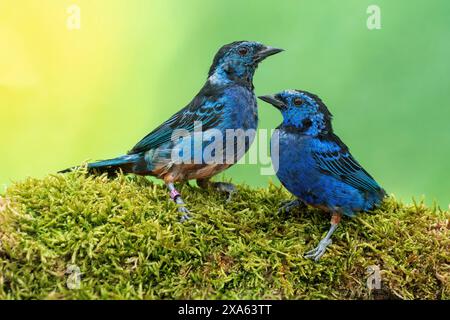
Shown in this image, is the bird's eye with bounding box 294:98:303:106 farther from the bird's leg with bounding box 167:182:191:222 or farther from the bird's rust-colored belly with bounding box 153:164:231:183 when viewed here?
the bird's leg with bounding box 167:182:191:222

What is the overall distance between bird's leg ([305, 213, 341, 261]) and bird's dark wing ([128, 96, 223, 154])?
109 cm

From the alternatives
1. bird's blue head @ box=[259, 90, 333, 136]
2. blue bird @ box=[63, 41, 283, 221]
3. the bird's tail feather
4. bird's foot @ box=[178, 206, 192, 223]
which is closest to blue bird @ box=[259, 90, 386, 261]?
bird's blue head @ box=[259, 90, 333, 136]

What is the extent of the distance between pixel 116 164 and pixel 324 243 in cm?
158

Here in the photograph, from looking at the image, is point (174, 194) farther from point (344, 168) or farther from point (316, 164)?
point (344, 168)

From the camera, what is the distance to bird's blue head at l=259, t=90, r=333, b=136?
4105mm

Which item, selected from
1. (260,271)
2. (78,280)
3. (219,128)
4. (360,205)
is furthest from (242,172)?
(78,280)

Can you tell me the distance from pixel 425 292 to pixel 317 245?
73 cm

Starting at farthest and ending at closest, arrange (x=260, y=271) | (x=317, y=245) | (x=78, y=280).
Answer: (x=317, y=245) → (x=260, y=271) → (x=78, y=280)

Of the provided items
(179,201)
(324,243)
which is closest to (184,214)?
(179,201)

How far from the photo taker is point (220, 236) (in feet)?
12.3

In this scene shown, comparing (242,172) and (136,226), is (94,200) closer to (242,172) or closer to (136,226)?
(136,226)

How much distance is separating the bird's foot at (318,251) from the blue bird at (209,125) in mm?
850

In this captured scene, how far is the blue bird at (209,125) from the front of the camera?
4.29m

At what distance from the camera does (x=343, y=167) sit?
4145 millimetres
